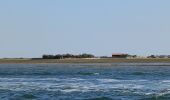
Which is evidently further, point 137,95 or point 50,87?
point 50,87

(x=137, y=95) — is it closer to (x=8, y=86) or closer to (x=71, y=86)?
(x=71, y=86)

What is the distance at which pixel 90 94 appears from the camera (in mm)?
49781

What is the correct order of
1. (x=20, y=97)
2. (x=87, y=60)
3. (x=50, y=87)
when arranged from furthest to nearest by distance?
(x=87, y=60)
(x=50, y=87)
(x=20, y=97)

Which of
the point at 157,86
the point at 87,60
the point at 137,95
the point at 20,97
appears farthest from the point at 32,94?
the point at 87,60

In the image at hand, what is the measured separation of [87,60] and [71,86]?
132730 millimetres

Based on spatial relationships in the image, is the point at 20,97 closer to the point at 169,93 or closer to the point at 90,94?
the point at 90,94

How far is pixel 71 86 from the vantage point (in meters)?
58.0

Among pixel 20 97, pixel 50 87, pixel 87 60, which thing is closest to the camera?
pixel 20 97

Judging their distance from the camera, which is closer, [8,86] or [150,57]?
[8,86]

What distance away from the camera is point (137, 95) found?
48531mm

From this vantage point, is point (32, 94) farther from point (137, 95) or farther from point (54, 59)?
point (54, 59)

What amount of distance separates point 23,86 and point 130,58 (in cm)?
13498

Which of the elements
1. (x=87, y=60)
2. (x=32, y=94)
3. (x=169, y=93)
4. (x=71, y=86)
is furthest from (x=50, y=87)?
(x=87, y=60)

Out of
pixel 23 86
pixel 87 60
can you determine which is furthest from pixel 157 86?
pixel 87 60
